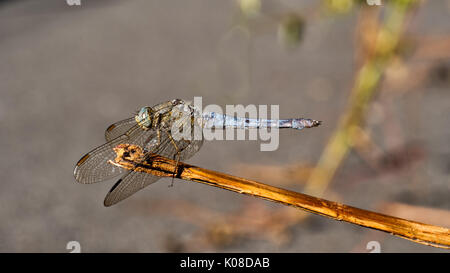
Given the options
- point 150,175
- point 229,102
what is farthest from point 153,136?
point 229,102

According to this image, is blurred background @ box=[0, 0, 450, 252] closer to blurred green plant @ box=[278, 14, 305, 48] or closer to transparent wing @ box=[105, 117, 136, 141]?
blurred green plant @ box=[278, 14, 305, 48]

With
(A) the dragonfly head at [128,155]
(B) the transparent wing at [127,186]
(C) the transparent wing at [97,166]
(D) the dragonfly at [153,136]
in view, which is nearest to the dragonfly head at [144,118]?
(D) the dragonfly at [153,136]

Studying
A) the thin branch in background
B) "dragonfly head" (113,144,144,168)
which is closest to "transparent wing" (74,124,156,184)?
"dragonfly head" (113,144,144,168)

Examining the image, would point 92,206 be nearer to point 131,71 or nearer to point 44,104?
point 44,104

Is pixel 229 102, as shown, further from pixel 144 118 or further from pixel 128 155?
pixel 128 155

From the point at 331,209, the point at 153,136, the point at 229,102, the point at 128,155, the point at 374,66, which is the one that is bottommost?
the point at 331,209

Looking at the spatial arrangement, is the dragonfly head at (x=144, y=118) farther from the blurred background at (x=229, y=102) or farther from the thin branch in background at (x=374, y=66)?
the thin branch in background at (x=374, y=66)
